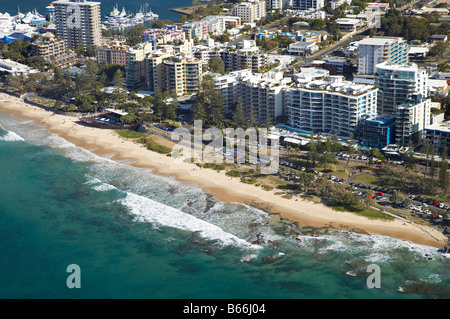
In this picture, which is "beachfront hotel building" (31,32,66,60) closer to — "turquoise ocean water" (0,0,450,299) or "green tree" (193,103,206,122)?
"green tree" (193,103,206,122)

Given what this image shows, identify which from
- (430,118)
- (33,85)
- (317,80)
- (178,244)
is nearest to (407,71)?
(430,118)

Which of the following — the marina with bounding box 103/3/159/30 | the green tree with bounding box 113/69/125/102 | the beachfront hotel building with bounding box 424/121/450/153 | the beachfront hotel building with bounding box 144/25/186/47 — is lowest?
the beachfront hotel building with bounding box 424/121/450/153

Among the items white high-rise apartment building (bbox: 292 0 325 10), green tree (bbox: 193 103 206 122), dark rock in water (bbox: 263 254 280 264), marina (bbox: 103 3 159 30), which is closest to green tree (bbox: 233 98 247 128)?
green tree (bbox: 193 103 206 122)

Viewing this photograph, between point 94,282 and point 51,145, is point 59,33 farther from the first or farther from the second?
point 94,282

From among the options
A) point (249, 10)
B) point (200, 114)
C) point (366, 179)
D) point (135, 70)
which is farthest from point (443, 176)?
point (249, 10)

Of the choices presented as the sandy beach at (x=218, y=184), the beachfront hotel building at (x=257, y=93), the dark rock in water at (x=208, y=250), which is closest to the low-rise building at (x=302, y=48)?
the beachfront hotel building at (x=257, y=93)

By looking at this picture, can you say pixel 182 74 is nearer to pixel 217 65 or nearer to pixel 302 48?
pixel 217 65
